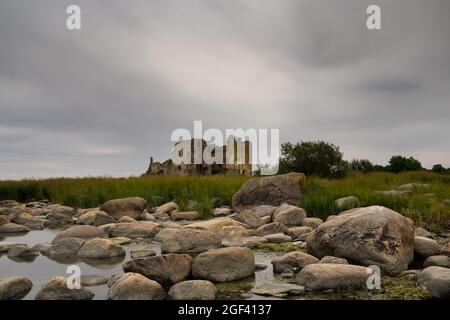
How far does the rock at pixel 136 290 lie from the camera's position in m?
4.61

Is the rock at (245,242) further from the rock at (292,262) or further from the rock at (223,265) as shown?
the rock at (223,265)

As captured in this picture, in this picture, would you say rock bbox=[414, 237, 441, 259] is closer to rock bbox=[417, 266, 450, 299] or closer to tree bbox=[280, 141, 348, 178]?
rock bbox=[417, 266, 450, 299]

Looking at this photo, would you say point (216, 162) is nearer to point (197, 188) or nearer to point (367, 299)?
point (197, 188)

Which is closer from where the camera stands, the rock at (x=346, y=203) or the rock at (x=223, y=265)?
the rock at (x=223, y=265)

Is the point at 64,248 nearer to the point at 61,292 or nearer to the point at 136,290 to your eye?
the point at 61,292

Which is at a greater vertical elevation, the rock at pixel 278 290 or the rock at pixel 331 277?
the rock at pixel 331 277

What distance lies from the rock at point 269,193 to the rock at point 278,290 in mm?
8373

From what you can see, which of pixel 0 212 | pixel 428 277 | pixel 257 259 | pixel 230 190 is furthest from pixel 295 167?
pixel 428 277

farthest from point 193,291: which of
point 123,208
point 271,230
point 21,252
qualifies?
point 123,208

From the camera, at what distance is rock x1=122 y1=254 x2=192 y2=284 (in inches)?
207

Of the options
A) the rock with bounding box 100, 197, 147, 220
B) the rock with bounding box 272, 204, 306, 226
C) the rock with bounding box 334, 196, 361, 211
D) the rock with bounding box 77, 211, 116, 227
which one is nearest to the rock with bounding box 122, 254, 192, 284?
the rock with bounding box 272, 204, 306, 226

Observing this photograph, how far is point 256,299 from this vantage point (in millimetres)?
4684

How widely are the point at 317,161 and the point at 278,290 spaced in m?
16.6

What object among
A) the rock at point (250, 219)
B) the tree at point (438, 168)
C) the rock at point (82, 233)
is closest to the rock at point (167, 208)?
the rock at point (250, 219)
